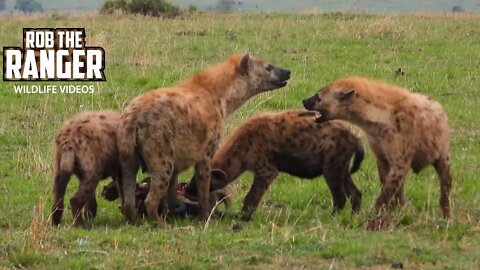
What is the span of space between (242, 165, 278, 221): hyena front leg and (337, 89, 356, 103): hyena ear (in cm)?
87

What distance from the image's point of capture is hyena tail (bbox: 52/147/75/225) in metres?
7.39

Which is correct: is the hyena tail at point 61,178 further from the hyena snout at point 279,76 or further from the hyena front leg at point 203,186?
the hyena snout at point 279,76

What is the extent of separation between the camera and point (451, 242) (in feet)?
21.8

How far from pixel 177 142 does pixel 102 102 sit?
17.2 ft

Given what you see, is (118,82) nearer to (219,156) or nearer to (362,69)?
(362,69)

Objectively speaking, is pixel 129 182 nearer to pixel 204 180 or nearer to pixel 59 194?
pixel 59 194

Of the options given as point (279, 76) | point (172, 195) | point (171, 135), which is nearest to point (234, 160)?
point (172, 195)

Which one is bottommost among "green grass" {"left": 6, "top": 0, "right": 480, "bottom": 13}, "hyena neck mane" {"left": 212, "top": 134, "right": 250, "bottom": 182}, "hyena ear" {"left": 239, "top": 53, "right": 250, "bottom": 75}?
"green grass" {"left": 6, "top": 0, "right": 480, "bottom": 13}

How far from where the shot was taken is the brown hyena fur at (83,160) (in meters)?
7.42

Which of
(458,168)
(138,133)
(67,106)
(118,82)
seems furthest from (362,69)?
(138,133)

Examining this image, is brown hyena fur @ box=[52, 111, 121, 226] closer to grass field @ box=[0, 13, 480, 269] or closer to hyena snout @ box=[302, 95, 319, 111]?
grass field @ box=[0, 13, 480, 269]

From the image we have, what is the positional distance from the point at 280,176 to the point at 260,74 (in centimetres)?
115

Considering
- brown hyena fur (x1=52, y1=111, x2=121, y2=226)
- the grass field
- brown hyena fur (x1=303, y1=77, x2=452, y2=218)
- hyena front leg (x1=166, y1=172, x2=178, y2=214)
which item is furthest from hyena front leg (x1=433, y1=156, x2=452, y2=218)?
brown hyena fur (x1=52, y1=111, x2=121, y2=226)

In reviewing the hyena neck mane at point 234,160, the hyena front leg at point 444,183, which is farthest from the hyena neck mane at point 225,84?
the hyena front leg at point 444,183
